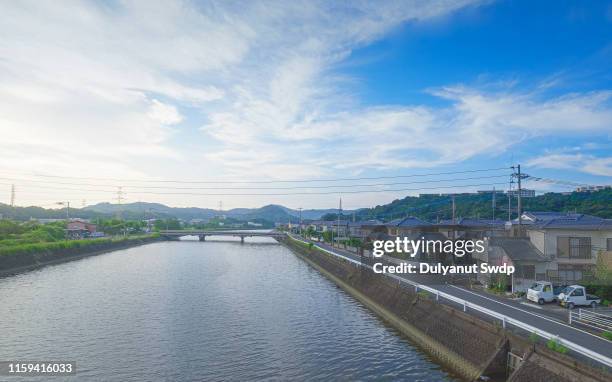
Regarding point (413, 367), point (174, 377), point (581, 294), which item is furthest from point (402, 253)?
point (174, 377)

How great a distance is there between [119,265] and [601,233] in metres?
55.2

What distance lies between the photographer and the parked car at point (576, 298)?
22.5 metres

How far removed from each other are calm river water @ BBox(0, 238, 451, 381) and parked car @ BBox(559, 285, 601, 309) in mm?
9729

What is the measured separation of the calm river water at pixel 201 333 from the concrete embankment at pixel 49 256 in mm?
9195

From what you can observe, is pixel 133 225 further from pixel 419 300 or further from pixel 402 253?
pixel 419 300

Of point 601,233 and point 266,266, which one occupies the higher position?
point 601,233

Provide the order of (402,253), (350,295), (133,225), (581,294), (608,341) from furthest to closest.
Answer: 1. (133,225)
2. (402,253)
3. (350,295)
4. (581,294)
5. (608,341)

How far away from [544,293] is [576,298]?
1.56 meters

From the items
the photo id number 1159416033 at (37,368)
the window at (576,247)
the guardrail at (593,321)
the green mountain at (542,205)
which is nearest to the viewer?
the photo id number 1159416033 at (37,368)

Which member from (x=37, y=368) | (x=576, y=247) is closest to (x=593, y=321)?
(x=576, y=247)

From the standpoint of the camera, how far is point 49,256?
2240 inches

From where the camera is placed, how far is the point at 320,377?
16.4 m

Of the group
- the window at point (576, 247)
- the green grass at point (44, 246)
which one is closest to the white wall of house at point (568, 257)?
the window at point (576, 247)

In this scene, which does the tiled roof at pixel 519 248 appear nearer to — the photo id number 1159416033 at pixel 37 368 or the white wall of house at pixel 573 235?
the white wall of house at pixel 573 235
